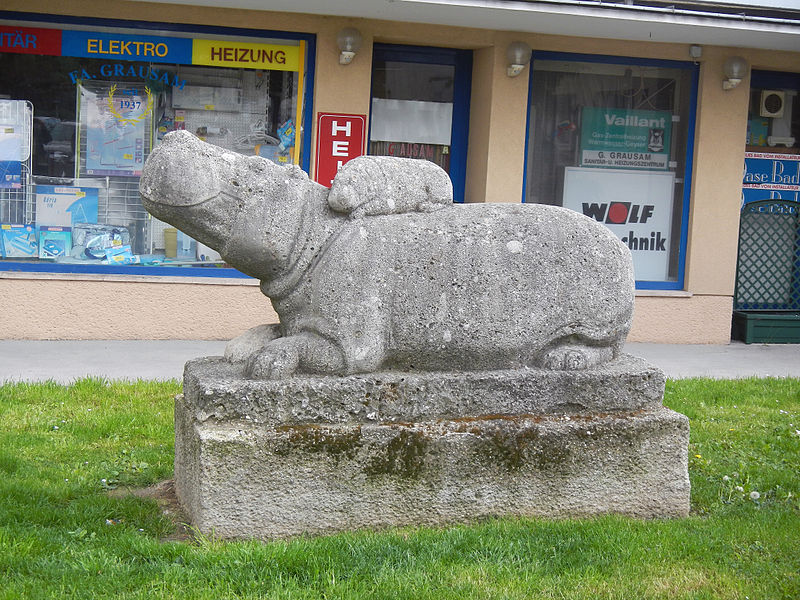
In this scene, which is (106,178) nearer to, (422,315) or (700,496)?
(422,315)

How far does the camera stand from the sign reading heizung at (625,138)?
9508mm

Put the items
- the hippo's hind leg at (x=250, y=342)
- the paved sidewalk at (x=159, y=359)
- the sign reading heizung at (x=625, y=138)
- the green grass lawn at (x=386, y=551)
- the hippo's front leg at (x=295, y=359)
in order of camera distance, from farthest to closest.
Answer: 1. the sign reading heizung at (x=625, y=138)
2. the paved sidewalk at (x=159, y=359)
3. the hippo's hind leg at (x=250, y=342)
4. the hippo's front leg at (x=295, y=359)
5. the green grass lawn at (x=386, y=551)

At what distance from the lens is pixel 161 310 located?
846 centimetres

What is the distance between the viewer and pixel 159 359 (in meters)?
7.72

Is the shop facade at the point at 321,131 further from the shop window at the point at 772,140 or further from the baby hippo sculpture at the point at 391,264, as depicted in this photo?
the baby hippo sculpture at the point at 391,264

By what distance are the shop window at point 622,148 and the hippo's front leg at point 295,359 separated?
5.61m

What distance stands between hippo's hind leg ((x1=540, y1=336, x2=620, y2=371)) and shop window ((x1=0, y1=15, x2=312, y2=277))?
4882mm

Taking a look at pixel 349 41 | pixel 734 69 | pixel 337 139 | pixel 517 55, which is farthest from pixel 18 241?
pixel 734 69

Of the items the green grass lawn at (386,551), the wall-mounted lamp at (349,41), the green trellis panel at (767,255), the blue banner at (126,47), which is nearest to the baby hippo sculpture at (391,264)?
the green grass lawn at (386,551)

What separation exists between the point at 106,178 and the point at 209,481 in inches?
213

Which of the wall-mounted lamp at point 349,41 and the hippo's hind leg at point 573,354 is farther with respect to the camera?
the wall-mounted lamp at point 349,41

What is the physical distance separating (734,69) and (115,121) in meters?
5.56

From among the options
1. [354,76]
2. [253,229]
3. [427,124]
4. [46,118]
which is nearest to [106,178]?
[46,118]

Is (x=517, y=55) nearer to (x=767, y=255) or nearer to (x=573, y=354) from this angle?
(x=767, y=255)
